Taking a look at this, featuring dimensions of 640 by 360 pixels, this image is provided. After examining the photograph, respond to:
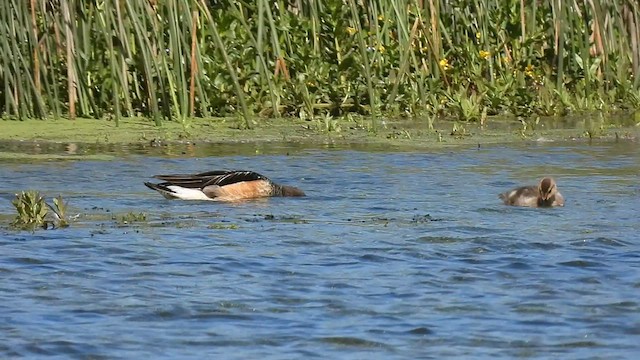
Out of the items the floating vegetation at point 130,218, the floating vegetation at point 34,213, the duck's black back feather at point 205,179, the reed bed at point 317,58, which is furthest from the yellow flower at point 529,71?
the floating vegetation at point 34,213

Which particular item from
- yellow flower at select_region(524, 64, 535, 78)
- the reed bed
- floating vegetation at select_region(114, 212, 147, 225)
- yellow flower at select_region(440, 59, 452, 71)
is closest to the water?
floating vegetation at select_region(114, 212, 147, 225)

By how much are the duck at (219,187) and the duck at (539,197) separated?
1392 mm

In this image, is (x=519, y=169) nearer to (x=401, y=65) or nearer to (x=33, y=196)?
(x=401, y=65)

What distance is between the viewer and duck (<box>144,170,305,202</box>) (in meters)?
9.76

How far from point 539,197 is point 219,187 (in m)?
1.99

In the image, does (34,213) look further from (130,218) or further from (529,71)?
(529,71)

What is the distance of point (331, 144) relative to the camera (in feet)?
41.6

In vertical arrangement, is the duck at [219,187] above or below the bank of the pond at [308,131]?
below

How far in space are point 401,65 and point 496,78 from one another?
6.37 ft

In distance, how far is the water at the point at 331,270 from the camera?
5746 millimetres

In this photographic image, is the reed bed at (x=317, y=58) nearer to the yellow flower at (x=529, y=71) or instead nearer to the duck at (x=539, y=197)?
the yellow flower at (x=529, y=71)

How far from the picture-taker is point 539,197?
30.7ft

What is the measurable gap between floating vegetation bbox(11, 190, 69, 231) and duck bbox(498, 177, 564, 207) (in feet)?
8.97

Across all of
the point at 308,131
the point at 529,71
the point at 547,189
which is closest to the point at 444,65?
the point at 529,71
